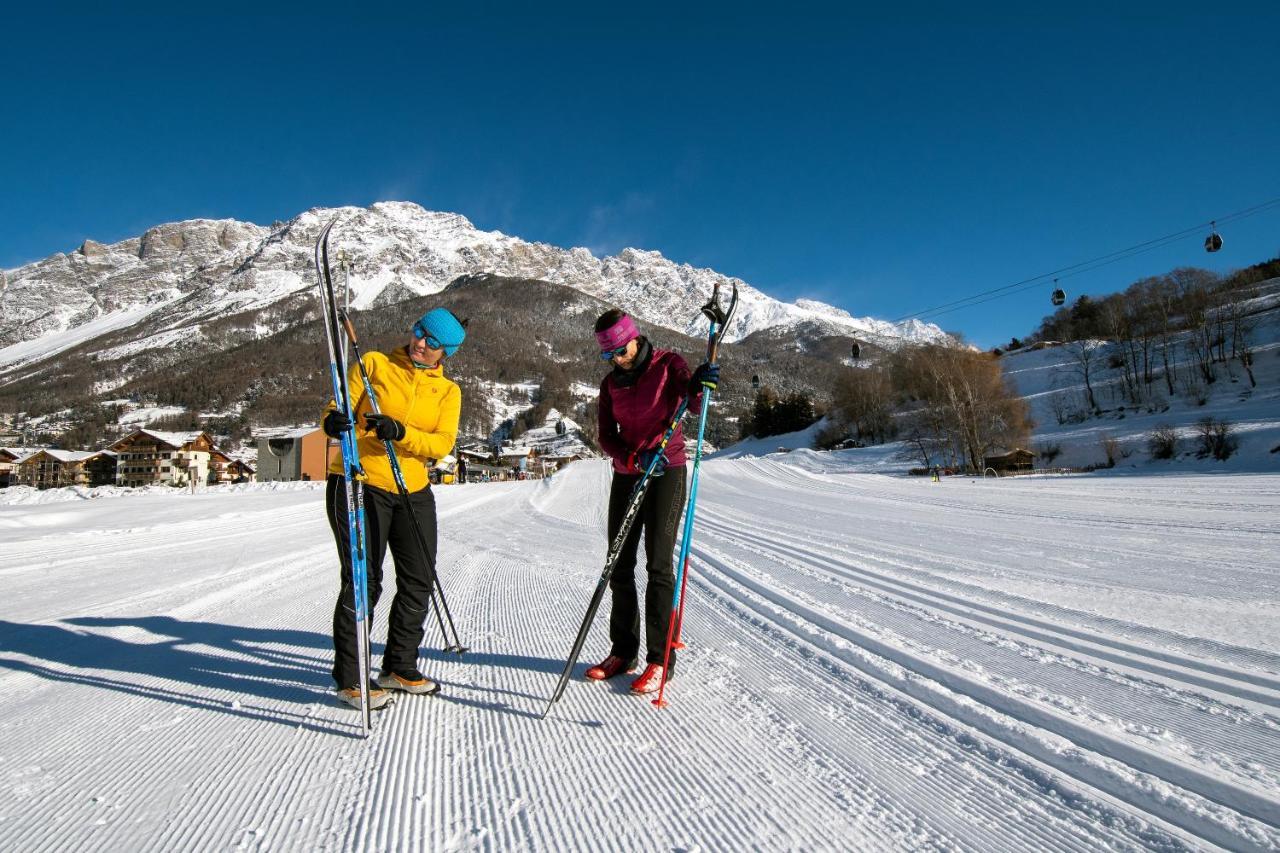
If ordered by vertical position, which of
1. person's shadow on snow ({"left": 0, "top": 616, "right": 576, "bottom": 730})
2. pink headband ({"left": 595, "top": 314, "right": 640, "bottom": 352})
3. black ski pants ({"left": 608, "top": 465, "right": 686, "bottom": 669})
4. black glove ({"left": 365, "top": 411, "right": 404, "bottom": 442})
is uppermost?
pink headband ({"left": 595, "top": 314, "right": 640, "bottom": 352})

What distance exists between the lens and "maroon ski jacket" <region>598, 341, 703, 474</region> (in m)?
2.98

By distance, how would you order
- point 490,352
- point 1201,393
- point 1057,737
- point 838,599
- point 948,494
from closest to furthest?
point 1057,737
point 838,599
point 948,494
point 1201,393
point 490,352

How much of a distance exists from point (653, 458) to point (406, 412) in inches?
48.4

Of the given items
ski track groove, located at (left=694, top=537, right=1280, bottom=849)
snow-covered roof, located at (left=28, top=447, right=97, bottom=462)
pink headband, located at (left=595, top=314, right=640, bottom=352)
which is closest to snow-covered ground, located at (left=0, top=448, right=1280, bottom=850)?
ski track groove, located at (left=694, top=537, right=1280, bottom=849)

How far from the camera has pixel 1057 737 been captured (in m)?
2.16

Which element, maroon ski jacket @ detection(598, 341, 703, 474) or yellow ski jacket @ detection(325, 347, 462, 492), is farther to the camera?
maroon ski jacket @ detection(598, 341, 703, 474)

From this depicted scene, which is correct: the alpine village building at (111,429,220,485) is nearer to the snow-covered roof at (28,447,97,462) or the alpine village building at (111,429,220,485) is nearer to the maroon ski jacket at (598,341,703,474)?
the snow-covered roof at (28,447,97,462)

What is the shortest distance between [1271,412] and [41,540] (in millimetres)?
41285

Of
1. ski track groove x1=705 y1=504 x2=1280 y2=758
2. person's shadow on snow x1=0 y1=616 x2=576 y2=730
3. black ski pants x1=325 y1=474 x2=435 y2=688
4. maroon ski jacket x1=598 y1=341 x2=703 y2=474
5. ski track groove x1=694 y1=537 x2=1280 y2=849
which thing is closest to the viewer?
ski track groove x1=694 y1=537 x2=1280 y2=849

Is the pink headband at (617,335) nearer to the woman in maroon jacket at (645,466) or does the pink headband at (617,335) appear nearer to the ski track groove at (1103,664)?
the woman in maroon jacket at (645,466)

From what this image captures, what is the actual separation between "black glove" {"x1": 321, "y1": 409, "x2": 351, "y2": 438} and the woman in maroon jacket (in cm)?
121

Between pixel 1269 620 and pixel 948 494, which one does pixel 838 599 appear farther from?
pixel 948 494

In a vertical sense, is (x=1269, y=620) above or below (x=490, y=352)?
below

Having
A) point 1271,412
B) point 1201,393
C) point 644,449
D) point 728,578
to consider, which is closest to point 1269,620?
point 728,578
